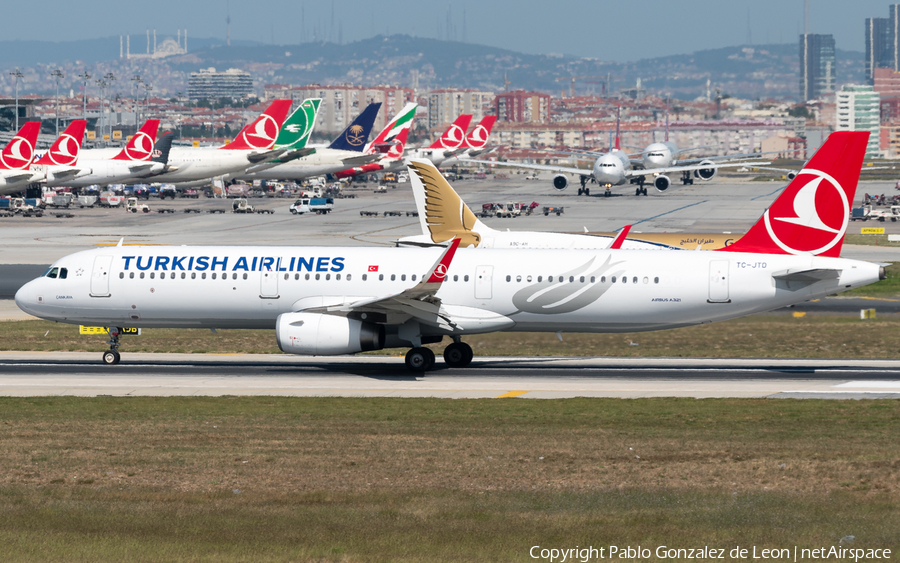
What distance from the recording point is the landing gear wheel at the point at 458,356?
4034cm

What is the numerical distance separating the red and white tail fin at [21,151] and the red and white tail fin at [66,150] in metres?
4.69

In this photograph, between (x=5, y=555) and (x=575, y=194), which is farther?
(x=575, y=194)

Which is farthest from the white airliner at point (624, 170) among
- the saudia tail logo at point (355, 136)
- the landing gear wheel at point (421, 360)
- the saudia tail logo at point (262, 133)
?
the landing gear wheel at point (421, 360)

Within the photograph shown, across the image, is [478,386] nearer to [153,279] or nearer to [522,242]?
[153,279]

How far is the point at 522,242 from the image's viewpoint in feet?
172

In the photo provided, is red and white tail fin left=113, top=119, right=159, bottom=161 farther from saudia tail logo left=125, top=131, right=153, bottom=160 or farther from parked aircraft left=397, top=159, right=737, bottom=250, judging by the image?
parked aircraft left=397, top=159, right=737, bottom=250

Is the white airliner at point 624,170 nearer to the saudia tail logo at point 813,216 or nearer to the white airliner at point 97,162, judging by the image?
the white airliner at point 97,162

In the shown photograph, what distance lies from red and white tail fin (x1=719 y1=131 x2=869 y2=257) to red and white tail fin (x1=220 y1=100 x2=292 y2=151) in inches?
4721

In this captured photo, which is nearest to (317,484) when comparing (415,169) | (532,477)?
(532,477)

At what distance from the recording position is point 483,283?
3938 cm

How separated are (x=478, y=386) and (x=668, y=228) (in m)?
73.6

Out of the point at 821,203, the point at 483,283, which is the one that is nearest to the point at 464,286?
the point at 483,283

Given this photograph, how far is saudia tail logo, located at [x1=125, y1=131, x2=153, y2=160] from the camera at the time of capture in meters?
140

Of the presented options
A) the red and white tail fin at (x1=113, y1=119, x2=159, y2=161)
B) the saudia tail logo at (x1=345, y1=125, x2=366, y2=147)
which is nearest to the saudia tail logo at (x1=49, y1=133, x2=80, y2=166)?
the red and white tail fin at (x1=113, y1=119, x2=159, y2=161)
